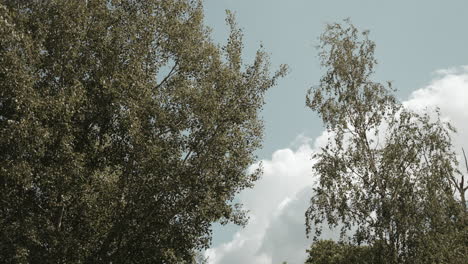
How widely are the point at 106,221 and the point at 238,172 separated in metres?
6.60

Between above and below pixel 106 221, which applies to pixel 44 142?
above

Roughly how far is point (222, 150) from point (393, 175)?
956 centimetres

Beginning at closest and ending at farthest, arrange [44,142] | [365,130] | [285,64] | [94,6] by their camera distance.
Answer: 1. [44,142]
2. [94,6]
3. [285,64]
4. [365,130]

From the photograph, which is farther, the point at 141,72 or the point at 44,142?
the point at 141,72

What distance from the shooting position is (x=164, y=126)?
24984 mm

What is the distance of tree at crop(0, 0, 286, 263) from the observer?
2158 cm

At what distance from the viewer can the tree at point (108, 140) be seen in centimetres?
2158

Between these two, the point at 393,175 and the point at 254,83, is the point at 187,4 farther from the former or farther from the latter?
the point at 393,175

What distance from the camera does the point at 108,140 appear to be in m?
24.4

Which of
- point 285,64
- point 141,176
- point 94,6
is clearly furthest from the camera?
point 285,64

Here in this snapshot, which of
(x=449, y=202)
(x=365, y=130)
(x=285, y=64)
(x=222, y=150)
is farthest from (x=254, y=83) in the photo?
(x=449, y=202)

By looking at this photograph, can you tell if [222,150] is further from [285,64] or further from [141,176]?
[285,64]

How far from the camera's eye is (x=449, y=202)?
88.4 feet

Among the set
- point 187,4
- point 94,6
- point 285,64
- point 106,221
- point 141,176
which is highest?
point 187,4
